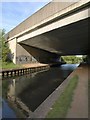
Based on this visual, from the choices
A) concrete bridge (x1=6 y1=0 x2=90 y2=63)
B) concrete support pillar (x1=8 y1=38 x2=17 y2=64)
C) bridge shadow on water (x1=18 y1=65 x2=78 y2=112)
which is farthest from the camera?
concrete support pillar (x1=8 y1=38 x2=17 y2=64)

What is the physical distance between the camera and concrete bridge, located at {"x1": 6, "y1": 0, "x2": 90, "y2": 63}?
89.7 feet

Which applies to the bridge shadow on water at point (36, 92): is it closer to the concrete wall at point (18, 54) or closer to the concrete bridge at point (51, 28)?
the concrete bridge at point (51, 28)

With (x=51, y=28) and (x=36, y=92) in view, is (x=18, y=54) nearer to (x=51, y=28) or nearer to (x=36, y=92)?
(x=51, y=28)

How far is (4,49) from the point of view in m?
50.8

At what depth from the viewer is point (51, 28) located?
34906 mm

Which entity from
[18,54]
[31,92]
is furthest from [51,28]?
[18,54]

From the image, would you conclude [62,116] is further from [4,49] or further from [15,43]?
[15,43]

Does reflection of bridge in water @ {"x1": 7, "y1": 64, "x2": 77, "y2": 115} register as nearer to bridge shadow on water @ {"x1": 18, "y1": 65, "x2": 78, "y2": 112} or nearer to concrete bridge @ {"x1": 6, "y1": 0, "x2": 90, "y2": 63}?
bridge shadow on water @ {"x1": 18, "y1": 65, "x2": 78, "y2": 112}

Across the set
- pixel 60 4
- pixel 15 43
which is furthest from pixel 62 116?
pixel 15 43

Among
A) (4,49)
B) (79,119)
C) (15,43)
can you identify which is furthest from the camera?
(15,43)

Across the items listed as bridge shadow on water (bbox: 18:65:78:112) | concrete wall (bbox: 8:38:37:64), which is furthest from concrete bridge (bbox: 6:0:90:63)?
bridge shadow on water (bbox: 18:65:78:112)

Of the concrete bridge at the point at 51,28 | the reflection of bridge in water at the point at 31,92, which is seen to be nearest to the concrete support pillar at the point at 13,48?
the concrete bridge at the point at 51,28

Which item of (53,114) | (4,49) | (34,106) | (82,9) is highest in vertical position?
(82,9)

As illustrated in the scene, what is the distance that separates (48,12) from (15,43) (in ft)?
69.4
